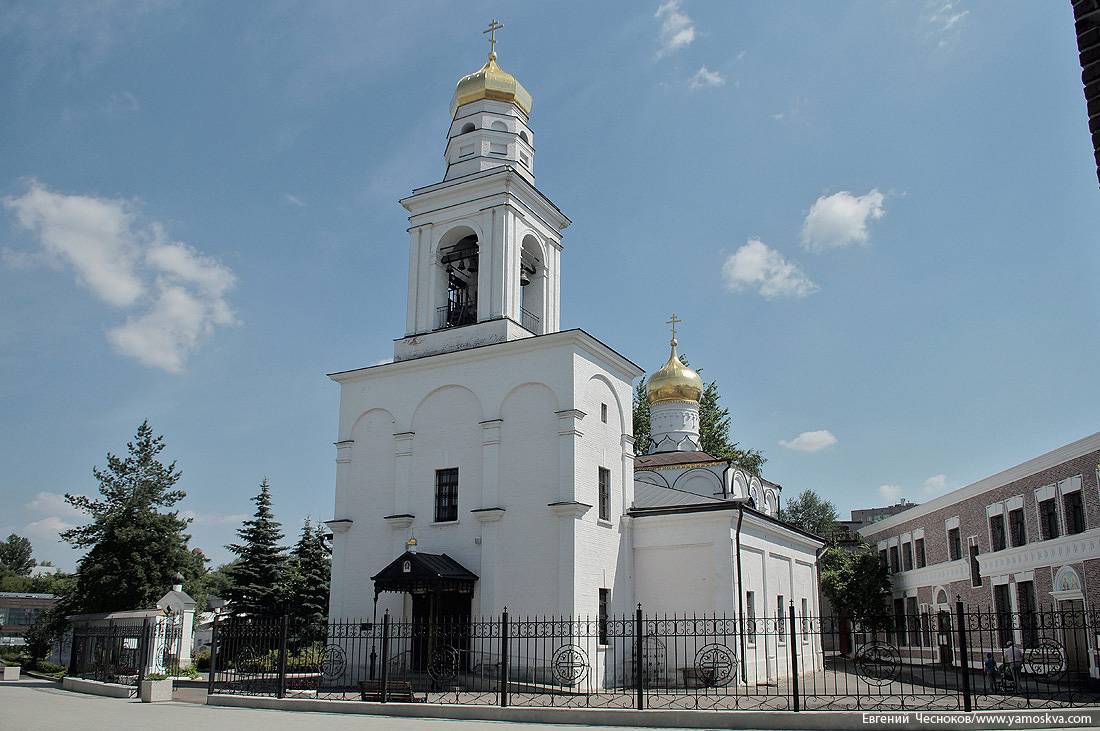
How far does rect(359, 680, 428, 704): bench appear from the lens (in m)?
16.6

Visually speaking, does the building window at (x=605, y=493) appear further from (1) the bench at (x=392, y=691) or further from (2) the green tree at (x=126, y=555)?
(2) the green tree at (x=126, y=555)

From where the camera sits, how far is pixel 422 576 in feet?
66.4

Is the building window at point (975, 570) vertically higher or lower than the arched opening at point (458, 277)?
Result: lower

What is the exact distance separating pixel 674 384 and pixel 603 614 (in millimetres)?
15325

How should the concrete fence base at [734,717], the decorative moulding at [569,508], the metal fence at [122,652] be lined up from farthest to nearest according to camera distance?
the decorative moulding at [569,508] < the metal fence at [122,652] < the concrete fence base at [734,717]

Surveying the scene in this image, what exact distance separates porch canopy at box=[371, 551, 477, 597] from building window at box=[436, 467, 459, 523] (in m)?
1.48

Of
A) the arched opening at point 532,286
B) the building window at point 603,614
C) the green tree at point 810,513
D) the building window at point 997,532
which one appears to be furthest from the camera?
the green tree at point 810,513

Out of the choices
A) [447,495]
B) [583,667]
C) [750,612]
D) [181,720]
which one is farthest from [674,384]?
[181,720]

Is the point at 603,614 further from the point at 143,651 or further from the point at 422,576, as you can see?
the point at 143,651

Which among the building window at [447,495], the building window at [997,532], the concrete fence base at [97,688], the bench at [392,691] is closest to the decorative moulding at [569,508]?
the building window at [447,495]

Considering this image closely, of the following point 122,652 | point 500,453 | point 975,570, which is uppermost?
point 500,453

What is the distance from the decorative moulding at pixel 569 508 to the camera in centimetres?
2119

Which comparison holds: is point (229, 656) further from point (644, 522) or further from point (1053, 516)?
point (1053, 516)

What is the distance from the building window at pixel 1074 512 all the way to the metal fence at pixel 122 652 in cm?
2361
